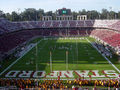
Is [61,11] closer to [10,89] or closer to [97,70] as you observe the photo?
[97,70]

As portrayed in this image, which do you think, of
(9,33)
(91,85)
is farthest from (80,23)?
(91,85)

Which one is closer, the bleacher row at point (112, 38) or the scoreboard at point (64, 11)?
the bleacher row at point (112, 38)

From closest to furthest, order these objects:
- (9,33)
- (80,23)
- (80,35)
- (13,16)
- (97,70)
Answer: (97,70), (9,33), (80,35), (80,23), (13,16)

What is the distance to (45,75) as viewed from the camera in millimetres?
22188

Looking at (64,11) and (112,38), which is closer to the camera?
(112,38)

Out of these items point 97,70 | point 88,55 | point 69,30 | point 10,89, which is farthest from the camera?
point 69,30

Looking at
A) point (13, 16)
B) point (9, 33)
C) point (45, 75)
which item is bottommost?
point (45, 75)

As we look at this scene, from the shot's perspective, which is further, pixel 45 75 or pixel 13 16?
pixel 13 16

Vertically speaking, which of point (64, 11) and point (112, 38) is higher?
point (64, 11)

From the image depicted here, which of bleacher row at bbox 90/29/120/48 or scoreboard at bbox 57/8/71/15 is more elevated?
scoreboard at bbox 57/8/71/15

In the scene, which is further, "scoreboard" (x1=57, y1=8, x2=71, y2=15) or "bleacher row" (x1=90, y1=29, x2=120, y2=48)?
"scoreboard" (x1=57, y1=8, x2=71, y2=15)

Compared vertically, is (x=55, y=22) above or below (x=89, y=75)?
above

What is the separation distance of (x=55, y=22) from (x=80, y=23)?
1144 centimetres

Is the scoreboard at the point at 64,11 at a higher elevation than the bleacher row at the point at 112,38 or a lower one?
higher
